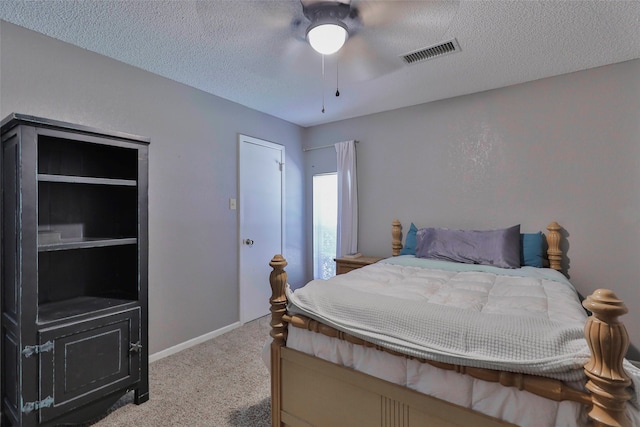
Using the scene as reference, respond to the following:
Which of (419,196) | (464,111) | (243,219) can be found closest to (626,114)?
(464,111)

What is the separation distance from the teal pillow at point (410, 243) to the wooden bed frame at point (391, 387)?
1883mm

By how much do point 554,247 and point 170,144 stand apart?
11.5ft

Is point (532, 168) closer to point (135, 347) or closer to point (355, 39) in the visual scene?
point (355, 39)

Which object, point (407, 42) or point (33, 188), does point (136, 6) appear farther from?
point (407, 42)

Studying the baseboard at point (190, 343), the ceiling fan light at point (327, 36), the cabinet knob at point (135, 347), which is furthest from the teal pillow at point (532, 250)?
the cabinet knob at point (135, 347)

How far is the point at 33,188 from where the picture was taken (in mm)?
1585

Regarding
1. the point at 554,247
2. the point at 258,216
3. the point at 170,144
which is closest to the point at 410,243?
the point at 554,247

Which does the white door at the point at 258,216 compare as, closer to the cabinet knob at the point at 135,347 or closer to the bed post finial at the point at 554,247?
the cabinet knob at the point at 135,347

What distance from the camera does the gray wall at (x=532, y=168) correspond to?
239 centimetres

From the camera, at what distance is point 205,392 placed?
6.81ft

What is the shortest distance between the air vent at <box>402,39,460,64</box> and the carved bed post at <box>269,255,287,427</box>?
1821 mm

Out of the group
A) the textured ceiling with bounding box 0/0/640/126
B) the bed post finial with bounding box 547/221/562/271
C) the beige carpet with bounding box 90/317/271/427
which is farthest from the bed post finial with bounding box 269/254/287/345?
the bed post finial with bounding box 547/221/562/271

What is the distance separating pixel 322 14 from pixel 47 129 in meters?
1.63

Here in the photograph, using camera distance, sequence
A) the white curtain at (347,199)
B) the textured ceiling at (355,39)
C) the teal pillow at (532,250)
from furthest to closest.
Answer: the white curtain at (347,199) → the teal pillow at (532,250) → the textured ceiling at (355,39)
